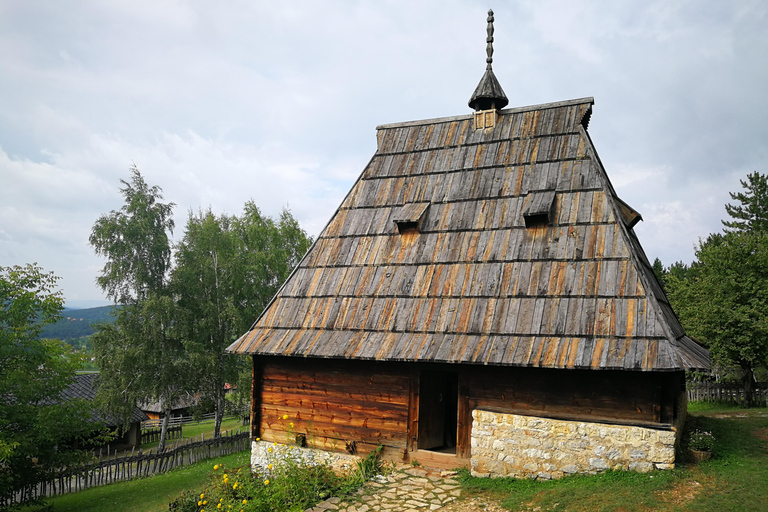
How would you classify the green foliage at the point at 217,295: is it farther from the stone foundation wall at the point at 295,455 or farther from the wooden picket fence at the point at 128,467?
the stone foundation wall at the point at 295,455

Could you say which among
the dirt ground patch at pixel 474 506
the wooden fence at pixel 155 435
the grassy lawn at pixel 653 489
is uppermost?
the grassy lawn at pixel 653 489

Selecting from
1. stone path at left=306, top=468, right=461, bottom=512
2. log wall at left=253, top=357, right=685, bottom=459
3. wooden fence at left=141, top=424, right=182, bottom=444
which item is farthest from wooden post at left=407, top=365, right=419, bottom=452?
wooden fence at left=141, top=424, right=182, bottom=444

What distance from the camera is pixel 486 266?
9.45m

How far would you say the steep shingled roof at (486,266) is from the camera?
25.9 feet

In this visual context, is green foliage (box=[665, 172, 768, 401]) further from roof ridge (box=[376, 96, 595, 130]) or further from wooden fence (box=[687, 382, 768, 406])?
roof ridge (box=[376, 96, 595, 130])

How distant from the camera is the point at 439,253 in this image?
33.2ft

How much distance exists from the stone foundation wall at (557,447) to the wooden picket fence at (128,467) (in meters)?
13.4

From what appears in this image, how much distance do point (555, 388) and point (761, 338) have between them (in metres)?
14.3

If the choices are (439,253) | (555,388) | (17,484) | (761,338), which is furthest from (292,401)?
(761,338)

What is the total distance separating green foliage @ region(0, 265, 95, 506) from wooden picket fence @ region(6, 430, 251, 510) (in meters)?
1.11

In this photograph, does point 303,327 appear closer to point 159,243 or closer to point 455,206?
point 455,206

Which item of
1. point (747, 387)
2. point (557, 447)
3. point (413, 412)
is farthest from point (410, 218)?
point (747, 387)

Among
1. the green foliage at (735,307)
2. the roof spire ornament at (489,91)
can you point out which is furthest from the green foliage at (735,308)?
the roof spire ornament at (489,91)

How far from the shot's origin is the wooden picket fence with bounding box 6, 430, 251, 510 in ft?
52.8
